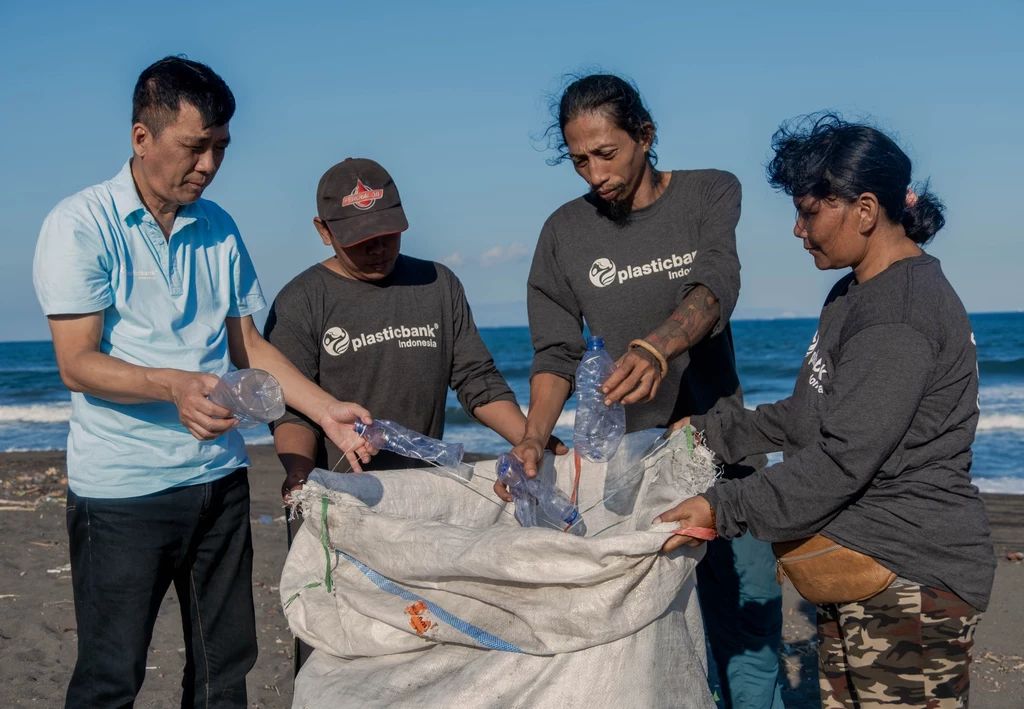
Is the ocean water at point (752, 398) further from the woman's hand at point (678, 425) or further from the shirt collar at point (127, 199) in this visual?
the shirt collar at point (127, 199)

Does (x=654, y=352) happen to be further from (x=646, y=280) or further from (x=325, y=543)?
(x=325, y=543)

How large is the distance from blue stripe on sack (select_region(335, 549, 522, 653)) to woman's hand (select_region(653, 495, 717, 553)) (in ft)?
1.54

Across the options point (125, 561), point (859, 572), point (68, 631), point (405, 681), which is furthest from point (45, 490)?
point (859, 572)

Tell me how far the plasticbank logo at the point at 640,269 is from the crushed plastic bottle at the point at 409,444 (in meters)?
0.78

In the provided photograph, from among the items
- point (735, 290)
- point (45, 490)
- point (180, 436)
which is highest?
point (735, 290)

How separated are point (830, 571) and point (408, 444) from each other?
1.41m

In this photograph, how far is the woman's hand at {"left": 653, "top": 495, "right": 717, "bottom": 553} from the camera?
2035 mm

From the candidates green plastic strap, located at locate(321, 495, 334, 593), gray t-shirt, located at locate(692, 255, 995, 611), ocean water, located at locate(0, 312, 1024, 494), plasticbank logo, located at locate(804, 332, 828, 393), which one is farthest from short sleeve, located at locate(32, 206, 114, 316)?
ocean water, located at locate(0, 312, 1024, 494)

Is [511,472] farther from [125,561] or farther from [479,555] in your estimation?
[125,561]

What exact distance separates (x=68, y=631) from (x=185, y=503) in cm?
281

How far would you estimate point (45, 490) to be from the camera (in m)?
9.33

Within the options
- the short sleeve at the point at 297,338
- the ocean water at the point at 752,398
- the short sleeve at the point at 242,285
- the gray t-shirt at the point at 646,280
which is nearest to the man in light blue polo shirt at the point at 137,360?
the short sleeve at the point at 242,285

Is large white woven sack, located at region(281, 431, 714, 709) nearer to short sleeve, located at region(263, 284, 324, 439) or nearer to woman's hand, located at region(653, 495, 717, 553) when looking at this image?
woman's hand, located at region(653, 495, 717, 553)

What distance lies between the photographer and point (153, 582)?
9.04 ft
